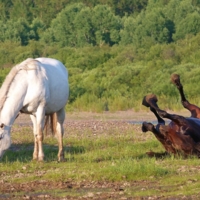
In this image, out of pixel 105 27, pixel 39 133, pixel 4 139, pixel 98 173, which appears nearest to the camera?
pixel 98 173

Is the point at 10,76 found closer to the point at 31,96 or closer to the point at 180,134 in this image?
the point at 31,96

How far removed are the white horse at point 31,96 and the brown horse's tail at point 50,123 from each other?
1.29ft

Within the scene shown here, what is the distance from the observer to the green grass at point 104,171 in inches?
382

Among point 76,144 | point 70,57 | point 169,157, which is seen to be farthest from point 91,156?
point 70,57

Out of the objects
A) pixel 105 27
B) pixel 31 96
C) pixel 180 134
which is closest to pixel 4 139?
pixel 31 96

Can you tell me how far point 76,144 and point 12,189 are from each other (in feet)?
19.5

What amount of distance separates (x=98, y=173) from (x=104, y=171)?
4.0 inches

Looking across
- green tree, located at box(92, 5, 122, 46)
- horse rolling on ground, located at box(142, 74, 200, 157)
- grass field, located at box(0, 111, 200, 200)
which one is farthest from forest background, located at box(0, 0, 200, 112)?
horse rolling on ground, located at box(142, 74, 200, 157)

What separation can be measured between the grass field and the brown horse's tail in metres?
0.42

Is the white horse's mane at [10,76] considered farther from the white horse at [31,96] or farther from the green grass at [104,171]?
the green grass at [104,171]

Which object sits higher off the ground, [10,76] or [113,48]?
[10,76]

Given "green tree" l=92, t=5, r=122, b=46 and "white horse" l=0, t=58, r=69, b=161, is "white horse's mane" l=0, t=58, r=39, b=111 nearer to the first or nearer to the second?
"white horse" l=0, t=58, r=69, b=161

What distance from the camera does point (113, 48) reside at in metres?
53.1

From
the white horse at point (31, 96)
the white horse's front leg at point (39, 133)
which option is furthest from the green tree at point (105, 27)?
the white horse's front leg at point (39, 133)
